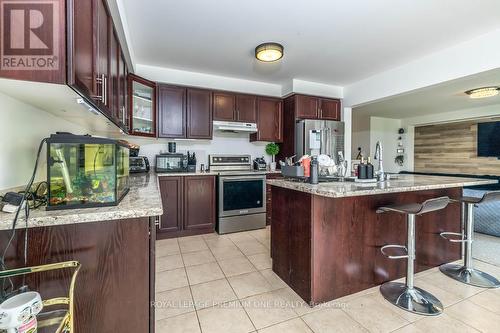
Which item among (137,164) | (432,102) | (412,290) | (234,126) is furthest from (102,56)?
(432,102)

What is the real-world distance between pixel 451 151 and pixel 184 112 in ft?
23.2

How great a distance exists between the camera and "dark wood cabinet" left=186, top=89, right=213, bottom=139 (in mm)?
3549

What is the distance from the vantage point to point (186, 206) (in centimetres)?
331

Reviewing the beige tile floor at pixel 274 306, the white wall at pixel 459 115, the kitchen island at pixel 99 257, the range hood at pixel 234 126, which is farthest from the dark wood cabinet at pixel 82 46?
the white wall at pixel 459 115

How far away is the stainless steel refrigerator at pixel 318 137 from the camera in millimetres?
3758

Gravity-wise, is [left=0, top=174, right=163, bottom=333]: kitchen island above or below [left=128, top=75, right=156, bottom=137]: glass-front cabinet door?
below

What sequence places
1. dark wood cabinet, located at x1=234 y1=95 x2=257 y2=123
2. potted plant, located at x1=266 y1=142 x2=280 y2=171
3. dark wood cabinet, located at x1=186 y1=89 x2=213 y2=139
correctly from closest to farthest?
dark wood cabinet, located at x1=186 y1=89 x2=213 y2=139 → dark wood cabinet, located at x1=234 y1=95 x2=257 y2=123 → potted plant, located at x1=266 y1=142 x2=280 y2=171

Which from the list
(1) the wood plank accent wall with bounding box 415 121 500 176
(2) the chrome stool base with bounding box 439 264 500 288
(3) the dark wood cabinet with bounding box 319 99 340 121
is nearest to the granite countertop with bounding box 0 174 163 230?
(2) the chrome stool base with bounding box 439 264 500 288

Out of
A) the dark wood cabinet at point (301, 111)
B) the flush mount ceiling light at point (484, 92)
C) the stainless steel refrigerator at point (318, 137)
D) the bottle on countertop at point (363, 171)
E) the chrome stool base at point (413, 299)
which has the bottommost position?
the chrome stool base at point (413, 299)

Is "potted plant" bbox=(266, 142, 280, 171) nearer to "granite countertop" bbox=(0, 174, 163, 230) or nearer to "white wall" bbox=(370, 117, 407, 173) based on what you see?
"granite countertop" bbox=(0, 174, 163, 230)

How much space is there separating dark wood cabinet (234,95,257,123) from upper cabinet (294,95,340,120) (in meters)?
0.72

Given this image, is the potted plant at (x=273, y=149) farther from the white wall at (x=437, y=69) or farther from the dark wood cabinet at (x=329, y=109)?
the white wall at (x=437, y=69)

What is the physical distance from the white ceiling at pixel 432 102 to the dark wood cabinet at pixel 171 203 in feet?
11.5

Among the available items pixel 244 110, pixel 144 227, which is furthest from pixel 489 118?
pixel 144 227
